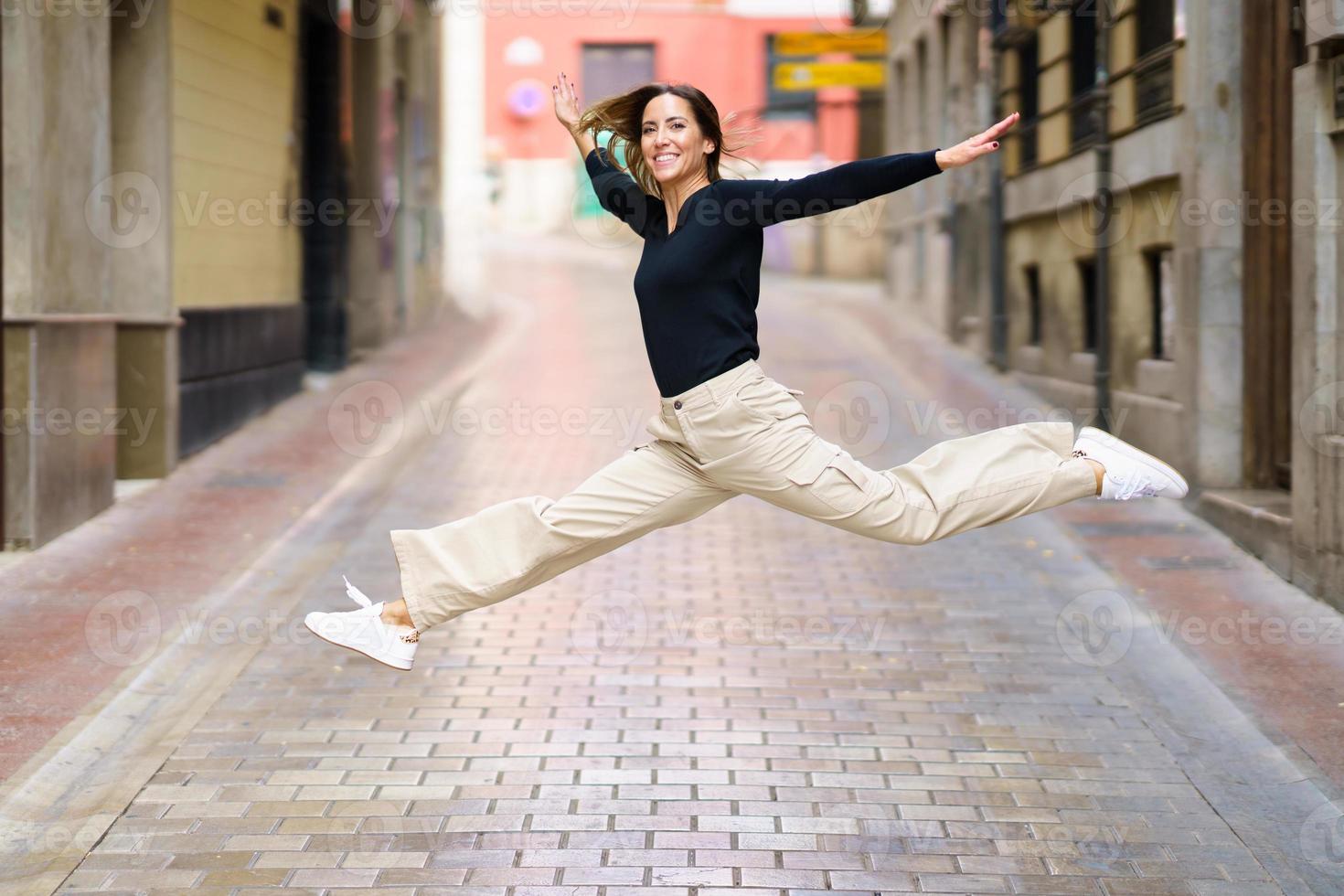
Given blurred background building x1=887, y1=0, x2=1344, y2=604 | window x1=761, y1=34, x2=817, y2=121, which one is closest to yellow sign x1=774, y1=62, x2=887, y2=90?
window x1=761, y1=34, x2=817, y2=121

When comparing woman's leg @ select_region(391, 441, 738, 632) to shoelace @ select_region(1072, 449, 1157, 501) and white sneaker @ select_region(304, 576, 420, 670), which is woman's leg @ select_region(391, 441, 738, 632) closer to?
white sneaker @ select_region(304, 576, 420, 670)

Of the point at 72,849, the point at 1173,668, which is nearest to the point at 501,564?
the point at 72,849

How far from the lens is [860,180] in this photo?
14.3ft

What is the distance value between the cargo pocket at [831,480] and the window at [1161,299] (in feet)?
25.8

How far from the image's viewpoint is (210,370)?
1355cm

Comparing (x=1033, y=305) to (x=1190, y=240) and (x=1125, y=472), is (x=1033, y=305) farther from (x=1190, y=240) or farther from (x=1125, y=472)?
(x=1125, y=472)

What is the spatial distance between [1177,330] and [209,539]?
21.8 feet

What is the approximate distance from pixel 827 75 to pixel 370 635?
3571cm

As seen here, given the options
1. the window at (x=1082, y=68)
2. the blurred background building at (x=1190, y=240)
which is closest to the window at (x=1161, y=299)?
the blurred background building at (x=1190, y=240)

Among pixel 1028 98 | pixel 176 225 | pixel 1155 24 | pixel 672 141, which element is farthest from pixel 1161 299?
pixel 672 141

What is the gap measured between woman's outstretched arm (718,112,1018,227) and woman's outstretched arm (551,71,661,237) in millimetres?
536

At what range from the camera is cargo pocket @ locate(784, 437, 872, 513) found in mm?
4727

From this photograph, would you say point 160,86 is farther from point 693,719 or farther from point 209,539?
point 693,719

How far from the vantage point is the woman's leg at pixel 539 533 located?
15.9ft
